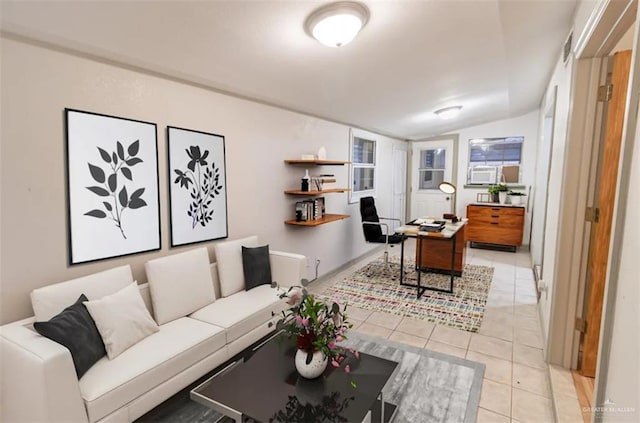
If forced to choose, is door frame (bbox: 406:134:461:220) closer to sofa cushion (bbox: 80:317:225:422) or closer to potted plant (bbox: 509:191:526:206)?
potted plant (bbox: 509:191:526:206)

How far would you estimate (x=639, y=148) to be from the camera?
1040 mm

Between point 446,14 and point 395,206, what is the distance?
4.95m

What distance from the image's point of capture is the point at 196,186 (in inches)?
109

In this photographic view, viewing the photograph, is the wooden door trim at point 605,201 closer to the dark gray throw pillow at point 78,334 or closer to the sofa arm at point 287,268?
the sofa arm at point 287,268

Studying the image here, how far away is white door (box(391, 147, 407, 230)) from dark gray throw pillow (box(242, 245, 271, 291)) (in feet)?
14.2

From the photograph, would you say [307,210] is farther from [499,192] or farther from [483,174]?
[483,174]

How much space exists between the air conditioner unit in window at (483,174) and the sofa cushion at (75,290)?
630cm

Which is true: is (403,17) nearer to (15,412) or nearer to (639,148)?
(639,148)

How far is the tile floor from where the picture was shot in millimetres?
2055

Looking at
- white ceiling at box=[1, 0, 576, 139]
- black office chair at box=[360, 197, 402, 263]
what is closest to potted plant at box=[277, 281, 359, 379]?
white ceiling at box=[1, 0, 576, 139]

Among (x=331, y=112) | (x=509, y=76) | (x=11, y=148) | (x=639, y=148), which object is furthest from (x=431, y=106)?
(x=11, y=148)

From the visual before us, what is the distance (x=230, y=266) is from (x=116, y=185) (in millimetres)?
1091

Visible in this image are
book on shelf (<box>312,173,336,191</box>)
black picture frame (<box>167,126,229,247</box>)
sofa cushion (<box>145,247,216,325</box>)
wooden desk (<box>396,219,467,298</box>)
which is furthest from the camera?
wooden desk (<box>396,219,467,298</box>)

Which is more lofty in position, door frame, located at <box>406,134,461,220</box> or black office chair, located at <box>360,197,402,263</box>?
door frame, located at <box>406,134,461,220</box>
